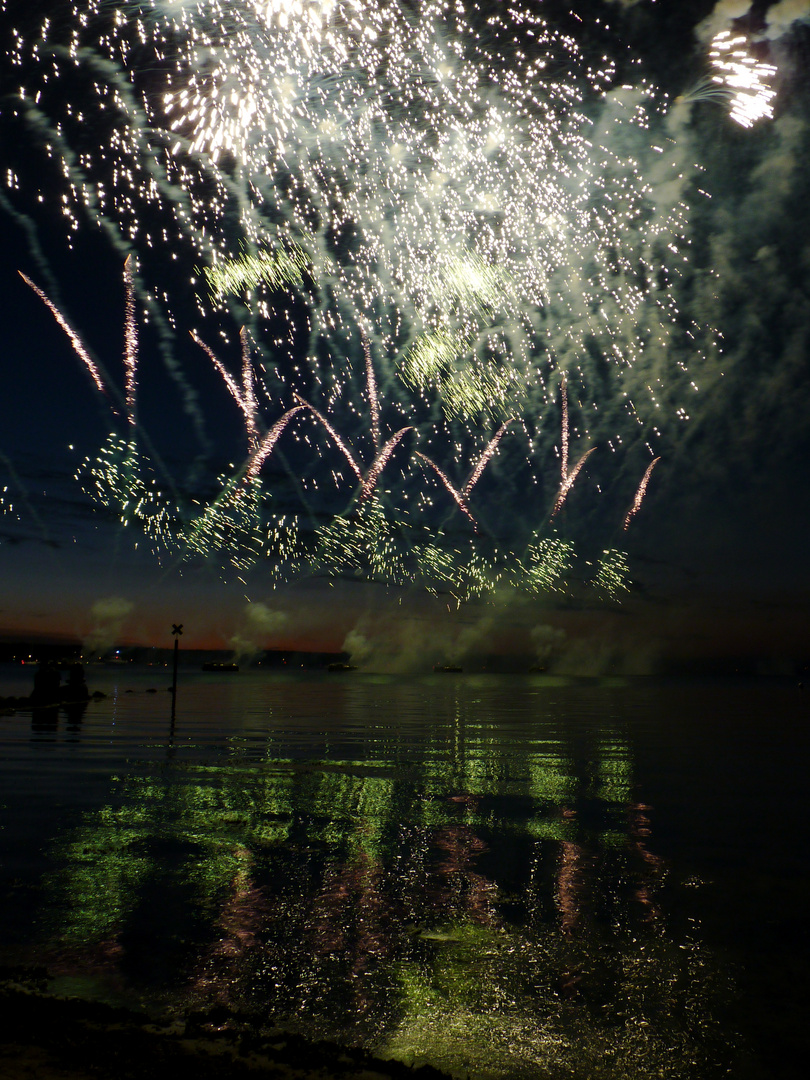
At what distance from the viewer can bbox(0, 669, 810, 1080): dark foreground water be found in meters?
5.19

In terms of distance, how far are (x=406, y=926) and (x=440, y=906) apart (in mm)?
736

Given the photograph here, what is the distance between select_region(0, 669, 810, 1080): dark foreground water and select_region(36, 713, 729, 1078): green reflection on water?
3cm

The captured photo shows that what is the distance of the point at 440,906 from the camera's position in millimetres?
7648

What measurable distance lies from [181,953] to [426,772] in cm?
1161

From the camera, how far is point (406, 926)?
23.1ft

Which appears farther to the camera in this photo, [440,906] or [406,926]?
[440,906]

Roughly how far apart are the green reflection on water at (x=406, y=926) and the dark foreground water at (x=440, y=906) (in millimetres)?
29

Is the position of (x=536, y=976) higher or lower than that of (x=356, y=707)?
higher

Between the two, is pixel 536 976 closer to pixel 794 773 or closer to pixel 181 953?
pixel 181 953

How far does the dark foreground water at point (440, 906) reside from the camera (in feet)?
17.0

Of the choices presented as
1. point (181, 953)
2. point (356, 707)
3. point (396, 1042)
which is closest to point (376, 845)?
point (181, 953)

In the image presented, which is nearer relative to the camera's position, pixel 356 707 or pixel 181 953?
pixel 181 953

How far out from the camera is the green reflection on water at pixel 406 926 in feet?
16.7

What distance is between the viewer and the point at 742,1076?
471 centimetres
